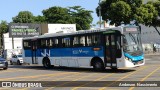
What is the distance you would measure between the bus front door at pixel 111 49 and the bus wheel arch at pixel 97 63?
57cm

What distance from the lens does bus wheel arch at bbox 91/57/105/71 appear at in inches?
909

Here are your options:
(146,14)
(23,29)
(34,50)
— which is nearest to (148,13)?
(146,14)

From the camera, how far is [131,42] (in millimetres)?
22094

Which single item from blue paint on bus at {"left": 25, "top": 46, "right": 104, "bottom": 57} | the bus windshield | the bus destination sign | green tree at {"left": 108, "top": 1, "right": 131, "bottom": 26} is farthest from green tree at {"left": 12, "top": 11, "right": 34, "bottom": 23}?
the bus windshield

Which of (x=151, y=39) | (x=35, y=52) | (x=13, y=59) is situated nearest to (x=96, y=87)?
(x=35, y=52)

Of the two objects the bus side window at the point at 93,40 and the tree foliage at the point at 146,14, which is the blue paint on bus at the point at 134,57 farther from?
the tree foliage at the point at 146,14

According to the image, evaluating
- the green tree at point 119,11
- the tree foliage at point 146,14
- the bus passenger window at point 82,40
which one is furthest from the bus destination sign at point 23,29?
the bus passenger window at point 82,40

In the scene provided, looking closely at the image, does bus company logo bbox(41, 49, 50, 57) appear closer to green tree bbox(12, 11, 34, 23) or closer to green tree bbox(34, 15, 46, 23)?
green tree bbox(34, 15, 46, 23)

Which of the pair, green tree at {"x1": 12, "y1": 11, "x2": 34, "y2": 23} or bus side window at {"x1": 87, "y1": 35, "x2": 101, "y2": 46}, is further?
green tree at {"x1": 12, "y1": 11, "x2": 34, "y2": 23}

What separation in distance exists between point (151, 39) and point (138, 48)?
51663 millimetres

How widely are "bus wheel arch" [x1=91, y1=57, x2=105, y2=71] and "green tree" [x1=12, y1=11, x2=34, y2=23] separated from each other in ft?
284

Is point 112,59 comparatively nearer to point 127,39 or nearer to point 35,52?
point 127,39

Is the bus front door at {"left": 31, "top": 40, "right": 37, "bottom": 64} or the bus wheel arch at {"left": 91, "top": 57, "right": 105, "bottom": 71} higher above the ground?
the bus front door at {"left": 31, "top": 40, "right": 37, "bottom": 64}

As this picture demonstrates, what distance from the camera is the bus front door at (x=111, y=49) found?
21.9 meters
